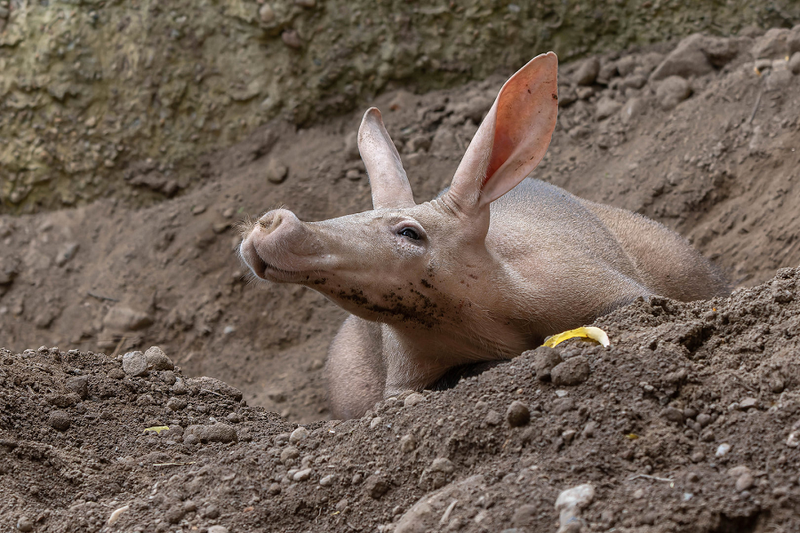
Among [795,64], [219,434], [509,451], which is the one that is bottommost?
[219,434]

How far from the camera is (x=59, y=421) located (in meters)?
3.44

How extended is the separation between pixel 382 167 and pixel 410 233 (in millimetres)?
847

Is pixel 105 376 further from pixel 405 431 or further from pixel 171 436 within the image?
pixel 405 431

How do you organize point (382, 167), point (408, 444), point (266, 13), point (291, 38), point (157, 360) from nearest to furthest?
point (408, 444) < point (157, 360) < point (382, 167) < point (266, 13) < point (291, 38)

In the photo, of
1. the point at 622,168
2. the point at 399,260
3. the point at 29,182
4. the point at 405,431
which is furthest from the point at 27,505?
the point at 29,182

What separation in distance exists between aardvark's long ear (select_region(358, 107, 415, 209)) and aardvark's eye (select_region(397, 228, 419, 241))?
51cm

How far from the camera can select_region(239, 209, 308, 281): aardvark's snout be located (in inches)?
132

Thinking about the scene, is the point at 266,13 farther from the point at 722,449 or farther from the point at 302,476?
the point at 722,449

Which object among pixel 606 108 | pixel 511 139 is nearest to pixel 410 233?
pixel 511 139

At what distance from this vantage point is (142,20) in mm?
7645

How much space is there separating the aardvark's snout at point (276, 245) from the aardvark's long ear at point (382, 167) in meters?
1.09

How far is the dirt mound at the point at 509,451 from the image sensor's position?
6.95 ft

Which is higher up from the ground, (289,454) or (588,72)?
(588,72)

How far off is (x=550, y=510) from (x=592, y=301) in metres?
2.21
